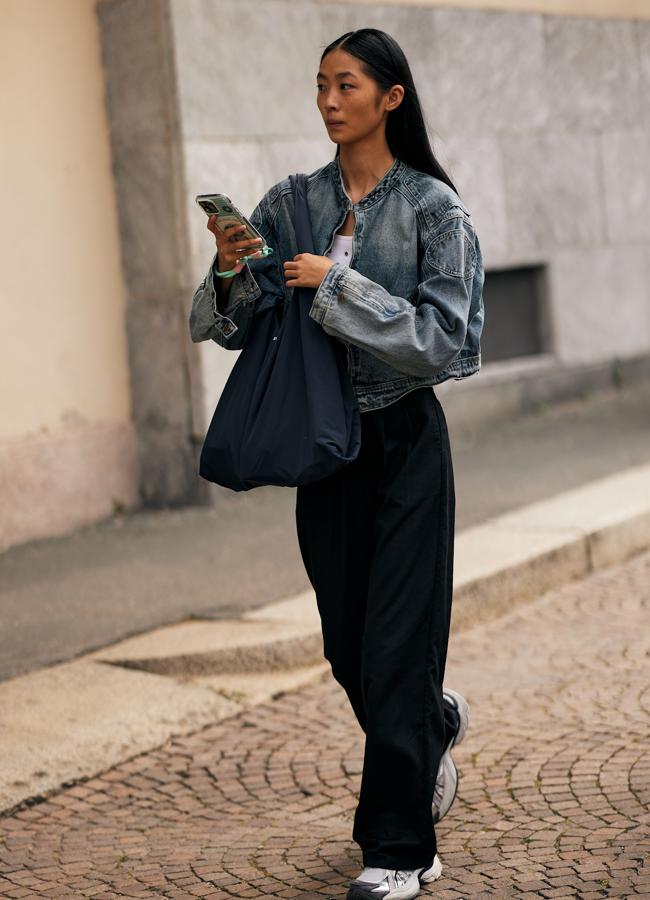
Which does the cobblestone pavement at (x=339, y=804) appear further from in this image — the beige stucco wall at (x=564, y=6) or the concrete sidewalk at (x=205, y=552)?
the beige stucco wall at (x=564, y=6)

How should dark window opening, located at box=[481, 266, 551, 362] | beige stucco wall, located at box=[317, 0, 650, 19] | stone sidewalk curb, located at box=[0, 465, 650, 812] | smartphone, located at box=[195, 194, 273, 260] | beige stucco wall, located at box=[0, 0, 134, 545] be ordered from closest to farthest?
smartphone, located at box=[195, 194, 273, 260], stone sidewalk curb, located at box=[0, 465, 650, 812], beige stucco wall, located at box=[0, 0, 134, 545], beige stucco wall, located at box=[317, 0, 650, 19], dark window opening, located at box=[481, 266, 551, 362]

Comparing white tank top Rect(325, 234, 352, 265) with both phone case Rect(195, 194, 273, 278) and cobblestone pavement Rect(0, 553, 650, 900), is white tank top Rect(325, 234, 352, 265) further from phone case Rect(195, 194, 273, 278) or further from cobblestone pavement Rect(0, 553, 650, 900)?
cobblestone pavement Rect(0, 553, 650, 900)

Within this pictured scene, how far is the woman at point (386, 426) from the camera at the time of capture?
133 inches

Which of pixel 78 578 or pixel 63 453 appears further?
pixel 63 453

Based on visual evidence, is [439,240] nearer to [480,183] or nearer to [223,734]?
[223,734]

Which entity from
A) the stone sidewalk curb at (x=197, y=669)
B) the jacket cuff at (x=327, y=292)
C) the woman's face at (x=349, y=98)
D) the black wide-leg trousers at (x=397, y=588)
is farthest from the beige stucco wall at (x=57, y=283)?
the jacket cuff at (x=327, y=292)

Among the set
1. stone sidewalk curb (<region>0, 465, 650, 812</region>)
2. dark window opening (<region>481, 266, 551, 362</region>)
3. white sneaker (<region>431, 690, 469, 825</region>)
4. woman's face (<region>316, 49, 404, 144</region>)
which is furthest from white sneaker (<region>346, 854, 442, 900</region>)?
dark window opening (<region>481, 266, 551, 362</region>)

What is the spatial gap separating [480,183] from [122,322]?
8.90ft

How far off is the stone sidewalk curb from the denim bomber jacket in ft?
5.20

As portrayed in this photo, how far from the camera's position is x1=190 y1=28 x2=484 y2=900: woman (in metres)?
3.38

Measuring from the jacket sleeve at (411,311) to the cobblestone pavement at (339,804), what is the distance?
4.03 ft

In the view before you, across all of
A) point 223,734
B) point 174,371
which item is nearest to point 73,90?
point 174,371

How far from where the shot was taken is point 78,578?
6.39 metres

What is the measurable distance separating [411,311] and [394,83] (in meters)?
0.55
